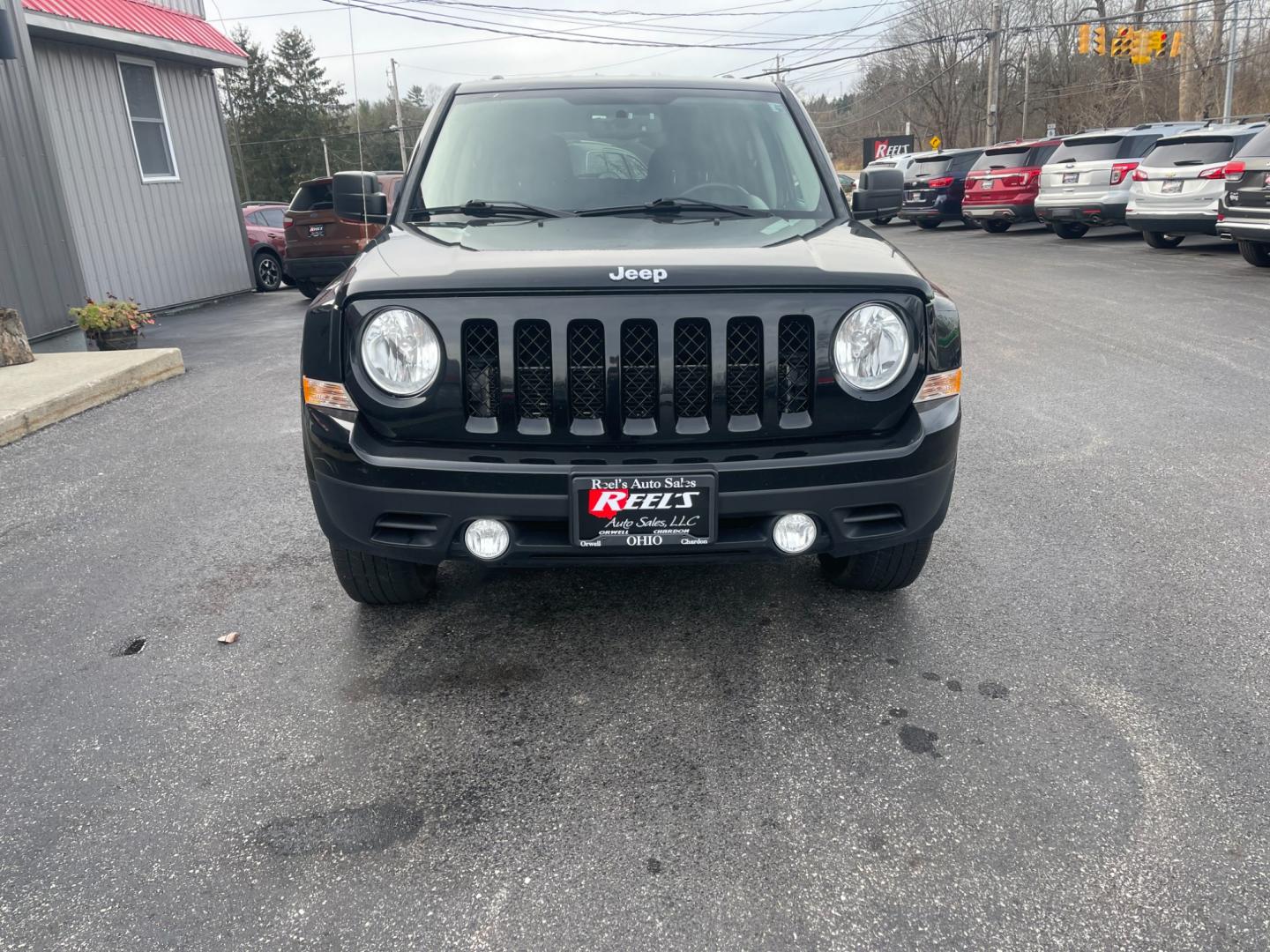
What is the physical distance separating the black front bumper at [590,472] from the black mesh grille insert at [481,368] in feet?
0.48

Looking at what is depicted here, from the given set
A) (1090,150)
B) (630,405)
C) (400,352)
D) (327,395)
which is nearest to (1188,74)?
(1090,150)

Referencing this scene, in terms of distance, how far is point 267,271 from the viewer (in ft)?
51.8

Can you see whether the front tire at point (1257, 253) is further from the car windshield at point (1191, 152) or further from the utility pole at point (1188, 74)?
the utility pole at point (1188, 74)

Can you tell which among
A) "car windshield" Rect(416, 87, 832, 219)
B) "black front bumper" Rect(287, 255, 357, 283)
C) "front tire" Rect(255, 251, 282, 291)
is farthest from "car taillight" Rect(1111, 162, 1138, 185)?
"car windshield" Rect(416, 87, 832, 219)

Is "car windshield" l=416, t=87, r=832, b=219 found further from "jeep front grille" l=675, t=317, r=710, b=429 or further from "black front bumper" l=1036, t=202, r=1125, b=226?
"black front bumper" l=1036, t=202, r=1125, b=226

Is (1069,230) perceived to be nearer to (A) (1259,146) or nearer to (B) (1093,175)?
(B) (1093,175)

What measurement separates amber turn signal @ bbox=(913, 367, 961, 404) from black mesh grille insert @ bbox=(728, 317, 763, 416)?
478 mm

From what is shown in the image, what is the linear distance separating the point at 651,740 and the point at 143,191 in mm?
12296

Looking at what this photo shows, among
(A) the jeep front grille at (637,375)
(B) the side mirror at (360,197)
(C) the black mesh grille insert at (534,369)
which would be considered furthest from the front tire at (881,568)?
(B) the side mirror at (360,197)

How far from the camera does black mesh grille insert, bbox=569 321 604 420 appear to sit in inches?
102

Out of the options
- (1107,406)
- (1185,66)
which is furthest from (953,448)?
(1185,66)

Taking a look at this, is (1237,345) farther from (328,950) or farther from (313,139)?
(313,139)

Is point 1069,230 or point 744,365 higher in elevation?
point 744,365

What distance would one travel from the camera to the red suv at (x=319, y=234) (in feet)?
40.4
